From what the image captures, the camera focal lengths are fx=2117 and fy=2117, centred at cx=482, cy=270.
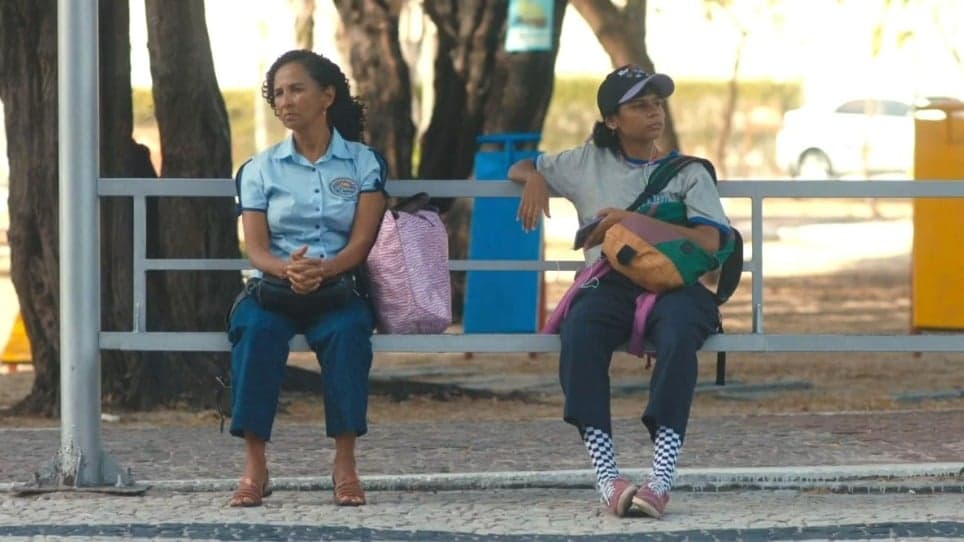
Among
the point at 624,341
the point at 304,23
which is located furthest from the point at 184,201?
the point at 304,23

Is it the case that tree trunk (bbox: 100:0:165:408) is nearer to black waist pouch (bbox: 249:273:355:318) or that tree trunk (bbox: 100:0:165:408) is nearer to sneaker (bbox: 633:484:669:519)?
black waist pouch (bbox: 249:273:355:318)

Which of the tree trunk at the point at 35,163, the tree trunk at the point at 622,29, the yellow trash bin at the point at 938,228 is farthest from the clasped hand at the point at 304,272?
the tree trunk at the point at 622,29

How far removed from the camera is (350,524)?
5.98m

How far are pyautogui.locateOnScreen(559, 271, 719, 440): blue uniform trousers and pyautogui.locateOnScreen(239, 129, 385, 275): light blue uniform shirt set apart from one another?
0.74 meters

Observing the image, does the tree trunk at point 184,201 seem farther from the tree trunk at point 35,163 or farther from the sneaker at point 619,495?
the sneaker at point 619,495

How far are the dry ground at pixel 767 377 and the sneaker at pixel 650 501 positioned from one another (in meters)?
3.00

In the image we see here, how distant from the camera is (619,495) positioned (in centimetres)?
605

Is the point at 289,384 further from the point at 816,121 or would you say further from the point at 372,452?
the point at 816,121

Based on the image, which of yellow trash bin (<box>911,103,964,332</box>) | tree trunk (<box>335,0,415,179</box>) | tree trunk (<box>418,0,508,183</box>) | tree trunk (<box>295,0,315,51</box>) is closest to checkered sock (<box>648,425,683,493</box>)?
yellow trash bin (<box>911,103,964,332</box>)

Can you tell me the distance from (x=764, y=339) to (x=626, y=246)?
23.1 inches

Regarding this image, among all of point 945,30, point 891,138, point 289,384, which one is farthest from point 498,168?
point 891,138

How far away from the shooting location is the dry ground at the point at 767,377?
30.5 ft

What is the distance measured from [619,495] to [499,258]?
5515mm

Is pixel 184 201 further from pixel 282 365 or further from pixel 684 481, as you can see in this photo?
pixel 684 481
